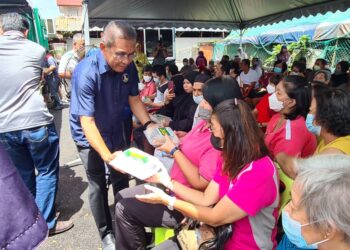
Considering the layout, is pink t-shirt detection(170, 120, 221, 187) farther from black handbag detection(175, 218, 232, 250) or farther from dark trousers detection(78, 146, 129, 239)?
dark trousers detection(78, 146, 129, 239)

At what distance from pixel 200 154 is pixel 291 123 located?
33.5 inches

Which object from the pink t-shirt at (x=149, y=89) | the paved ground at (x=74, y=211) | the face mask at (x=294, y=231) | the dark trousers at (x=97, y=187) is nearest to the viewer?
the face mask at (x=294, y=231)

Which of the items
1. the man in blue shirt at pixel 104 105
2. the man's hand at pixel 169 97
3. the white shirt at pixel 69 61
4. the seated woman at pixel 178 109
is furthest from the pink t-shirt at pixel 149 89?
the man in blue shirt at pixel 104 105

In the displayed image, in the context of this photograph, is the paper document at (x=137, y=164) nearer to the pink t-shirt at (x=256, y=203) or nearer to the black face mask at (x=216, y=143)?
the black face mask at (x=216, y=143)

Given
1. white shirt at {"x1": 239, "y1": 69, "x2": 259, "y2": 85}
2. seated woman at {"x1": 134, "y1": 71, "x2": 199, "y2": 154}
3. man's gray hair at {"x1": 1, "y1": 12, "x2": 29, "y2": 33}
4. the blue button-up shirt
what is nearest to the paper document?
the blue button-up shirt

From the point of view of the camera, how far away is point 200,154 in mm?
1914

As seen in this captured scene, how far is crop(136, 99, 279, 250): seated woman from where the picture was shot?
143 cm

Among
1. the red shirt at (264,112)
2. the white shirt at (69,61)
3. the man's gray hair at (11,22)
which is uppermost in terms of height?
the man's gray hair at (11,22)

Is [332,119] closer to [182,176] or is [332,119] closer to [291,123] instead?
[291,123]

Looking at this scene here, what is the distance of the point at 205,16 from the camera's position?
25.1 feet

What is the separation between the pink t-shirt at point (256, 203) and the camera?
142 cm

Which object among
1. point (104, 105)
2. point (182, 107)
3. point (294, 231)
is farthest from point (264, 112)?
point (294, 231)

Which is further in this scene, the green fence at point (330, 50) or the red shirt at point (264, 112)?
the green fence at point (330, 50)

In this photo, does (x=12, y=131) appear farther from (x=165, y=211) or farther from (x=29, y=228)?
(x=29, y=228)
